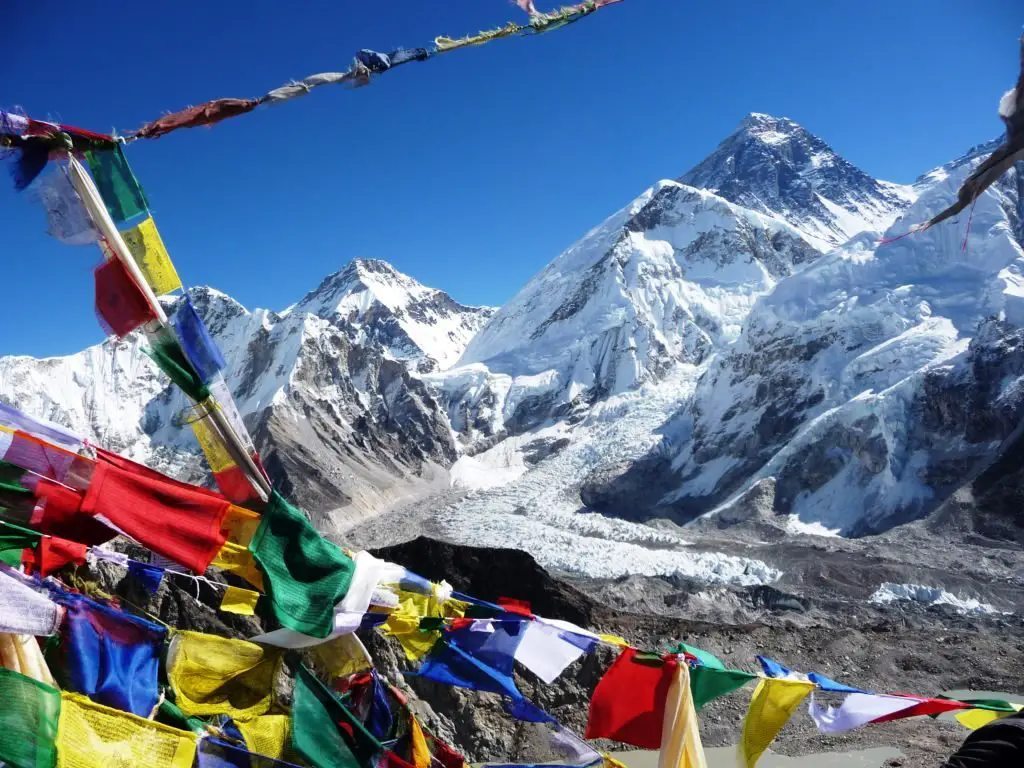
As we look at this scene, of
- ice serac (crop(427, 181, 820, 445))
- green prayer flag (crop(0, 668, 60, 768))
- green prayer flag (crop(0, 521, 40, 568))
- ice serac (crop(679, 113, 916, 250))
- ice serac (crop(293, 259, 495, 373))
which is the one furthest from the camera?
ice serac (crop(293, 259, 495, 373))

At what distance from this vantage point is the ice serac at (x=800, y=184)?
142 meters

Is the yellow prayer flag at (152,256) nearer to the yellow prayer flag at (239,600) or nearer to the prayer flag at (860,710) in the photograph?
the yellow prayer flag at (239,600)

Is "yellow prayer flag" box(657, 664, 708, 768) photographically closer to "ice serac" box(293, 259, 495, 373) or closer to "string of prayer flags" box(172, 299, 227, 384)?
"string of prayer flags" box(172, 299, 227, 384)

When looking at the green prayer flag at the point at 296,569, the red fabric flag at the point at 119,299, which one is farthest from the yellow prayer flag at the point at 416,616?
the red fabric flag at the point at 119,299

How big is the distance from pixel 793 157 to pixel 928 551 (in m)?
147

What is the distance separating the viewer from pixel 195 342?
3555 mm

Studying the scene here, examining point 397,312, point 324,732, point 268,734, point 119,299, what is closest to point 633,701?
point 324,732

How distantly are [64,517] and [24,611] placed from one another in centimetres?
58

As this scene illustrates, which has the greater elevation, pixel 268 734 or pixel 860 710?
pixel 268 734

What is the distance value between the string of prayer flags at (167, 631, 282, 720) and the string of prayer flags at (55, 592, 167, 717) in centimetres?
13

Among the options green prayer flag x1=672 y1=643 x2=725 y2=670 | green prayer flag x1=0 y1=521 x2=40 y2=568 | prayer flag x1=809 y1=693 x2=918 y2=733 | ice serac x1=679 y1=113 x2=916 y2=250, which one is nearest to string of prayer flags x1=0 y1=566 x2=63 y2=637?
green prayer flag x1=0 y1=521 x2=40 y2=568

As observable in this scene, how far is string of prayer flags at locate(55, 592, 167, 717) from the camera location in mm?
3746

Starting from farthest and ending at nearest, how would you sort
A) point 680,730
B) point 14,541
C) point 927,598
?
point 927,598 < point 680,730 < point 14,541

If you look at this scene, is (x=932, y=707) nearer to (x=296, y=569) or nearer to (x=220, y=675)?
(x=296, y=569)
